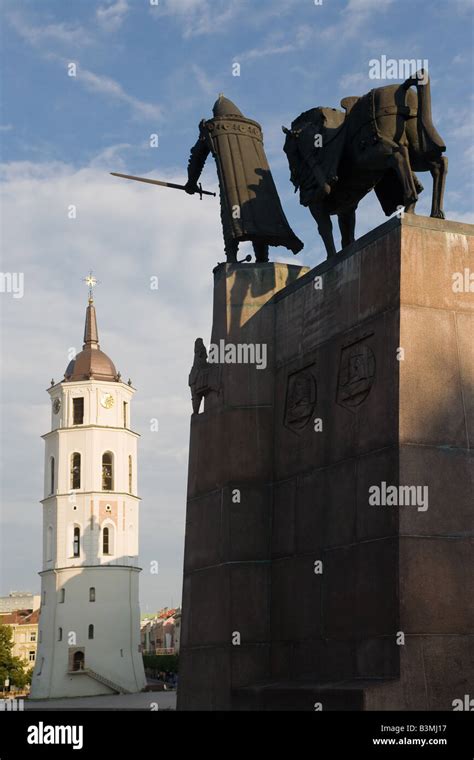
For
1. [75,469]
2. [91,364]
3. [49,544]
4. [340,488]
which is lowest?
[49,544]

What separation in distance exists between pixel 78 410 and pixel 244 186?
217ft

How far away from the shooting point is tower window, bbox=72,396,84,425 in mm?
78938

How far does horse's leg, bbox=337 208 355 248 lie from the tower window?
218 feet

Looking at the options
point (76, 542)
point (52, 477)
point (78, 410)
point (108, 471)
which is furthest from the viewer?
point (78, 410)

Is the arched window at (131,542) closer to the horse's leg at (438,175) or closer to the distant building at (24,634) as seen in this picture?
the distant building at (24,634)

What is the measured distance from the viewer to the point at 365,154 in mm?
11961

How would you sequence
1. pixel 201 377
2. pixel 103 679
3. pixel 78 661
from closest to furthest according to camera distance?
1. pixel 201 377
2. pixel 103 679
3. pixel 78 661

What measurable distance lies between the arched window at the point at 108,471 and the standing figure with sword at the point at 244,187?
6322 cm

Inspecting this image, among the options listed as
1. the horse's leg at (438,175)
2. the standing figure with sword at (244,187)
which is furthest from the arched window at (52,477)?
the horse's leg at (438,175)

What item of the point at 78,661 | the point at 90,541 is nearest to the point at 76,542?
the point at 90,541

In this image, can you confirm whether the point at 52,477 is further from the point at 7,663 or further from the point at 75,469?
the point at 7,663
